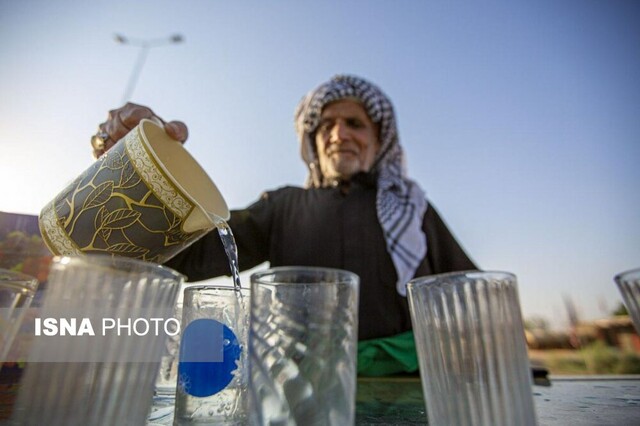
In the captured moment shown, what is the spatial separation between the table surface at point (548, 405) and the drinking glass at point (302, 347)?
0.67 feet

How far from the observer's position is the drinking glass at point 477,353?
12.7 inches

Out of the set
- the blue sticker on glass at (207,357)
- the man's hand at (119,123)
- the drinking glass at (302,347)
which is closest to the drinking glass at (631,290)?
the drinking glass at (302,347)

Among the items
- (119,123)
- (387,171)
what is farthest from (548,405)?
(387,171)

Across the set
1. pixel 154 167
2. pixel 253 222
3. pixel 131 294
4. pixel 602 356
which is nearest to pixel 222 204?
pixel 154 167

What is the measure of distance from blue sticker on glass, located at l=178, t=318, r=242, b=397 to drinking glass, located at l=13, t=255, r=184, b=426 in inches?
4.6

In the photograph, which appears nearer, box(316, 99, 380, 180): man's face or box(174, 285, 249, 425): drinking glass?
box(174, 285, 249, 425): drinking glass

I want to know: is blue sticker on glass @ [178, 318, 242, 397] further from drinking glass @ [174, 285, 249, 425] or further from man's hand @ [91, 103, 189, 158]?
man's hand @ [91, 103, 189, 158]

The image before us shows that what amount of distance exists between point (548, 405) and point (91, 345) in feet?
1.87

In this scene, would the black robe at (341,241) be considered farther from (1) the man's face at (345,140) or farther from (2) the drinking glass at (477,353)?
(2) the drinking glass at (477,353)

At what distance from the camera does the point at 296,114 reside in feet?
6.06

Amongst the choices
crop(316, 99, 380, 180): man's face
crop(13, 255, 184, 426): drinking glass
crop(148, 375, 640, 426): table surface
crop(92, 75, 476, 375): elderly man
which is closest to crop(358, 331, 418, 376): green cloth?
crop(92, 75, 476, 375): elderly man

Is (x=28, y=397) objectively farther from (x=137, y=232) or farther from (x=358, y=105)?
(x=358, y=105)

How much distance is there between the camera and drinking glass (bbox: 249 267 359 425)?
27 centimetres

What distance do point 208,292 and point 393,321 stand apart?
820 millimetres
